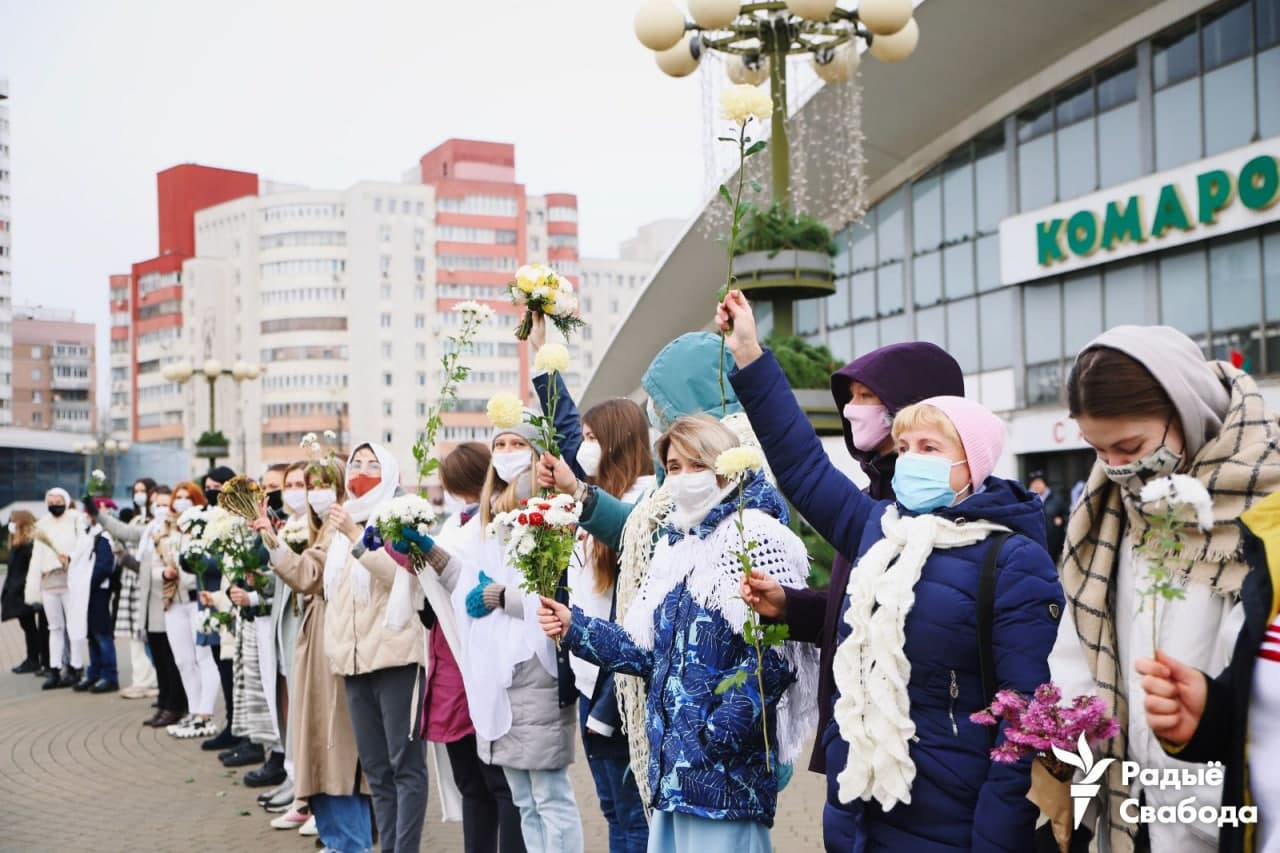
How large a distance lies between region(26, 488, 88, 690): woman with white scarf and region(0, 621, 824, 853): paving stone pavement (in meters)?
2.50

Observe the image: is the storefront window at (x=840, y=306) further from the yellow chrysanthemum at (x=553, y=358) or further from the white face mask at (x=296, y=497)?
the yellow chrysanthemum at (x=553, y=358)

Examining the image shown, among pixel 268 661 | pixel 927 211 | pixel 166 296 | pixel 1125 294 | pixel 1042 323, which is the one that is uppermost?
pixel 166 296

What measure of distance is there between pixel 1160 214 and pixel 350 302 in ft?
264

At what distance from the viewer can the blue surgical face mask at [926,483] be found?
2877 millimetres

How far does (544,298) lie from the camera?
14.1ft

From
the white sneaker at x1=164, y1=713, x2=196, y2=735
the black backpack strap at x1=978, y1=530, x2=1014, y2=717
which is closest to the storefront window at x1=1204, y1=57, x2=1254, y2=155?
the white sneaker at x1=164, y1=713, x2=196, y2=735

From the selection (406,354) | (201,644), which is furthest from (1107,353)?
(406,354)

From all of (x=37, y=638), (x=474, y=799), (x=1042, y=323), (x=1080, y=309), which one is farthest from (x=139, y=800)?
(x=1042, y=323)

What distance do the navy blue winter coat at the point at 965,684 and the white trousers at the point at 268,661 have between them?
5.29 metres

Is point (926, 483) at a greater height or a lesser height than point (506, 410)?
lesser

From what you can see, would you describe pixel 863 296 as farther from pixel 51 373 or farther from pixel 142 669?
pixel 51 373

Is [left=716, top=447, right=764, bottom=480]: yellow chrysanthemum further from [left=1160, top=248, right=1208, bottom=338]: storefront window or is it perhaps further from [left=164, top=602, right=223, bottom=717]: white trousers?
[left=1160, top=248, right=1208, bottom=338]: storefront window

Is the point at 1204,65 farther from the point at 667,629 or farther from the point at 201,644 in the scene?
the point at 667,629

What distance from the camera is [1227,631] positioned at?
7.06 feet
